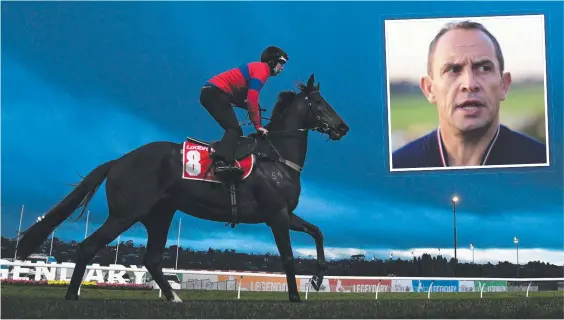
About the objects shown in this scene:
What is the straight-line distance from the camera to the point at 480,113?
12.8m

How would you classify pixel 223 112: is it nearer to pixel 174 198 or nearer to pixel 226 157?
pixel 226 157

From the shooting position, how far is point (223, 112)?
25.6ft

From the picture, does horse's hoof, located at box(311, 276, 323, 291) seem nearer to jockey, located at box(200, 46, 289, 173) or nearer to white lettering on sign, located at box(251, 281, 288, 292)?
jockey, located at box(200, 46, 289, 173)

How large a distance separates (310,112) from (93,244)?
383 cm

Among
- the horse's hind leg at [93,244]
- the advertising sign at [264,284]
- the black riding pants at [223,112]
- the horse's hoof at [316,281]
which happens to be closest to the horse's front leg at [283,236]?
the horse's hoof at [316,281]

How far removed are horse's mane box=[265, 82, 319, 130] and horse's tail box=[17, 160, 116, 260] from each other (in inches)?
102

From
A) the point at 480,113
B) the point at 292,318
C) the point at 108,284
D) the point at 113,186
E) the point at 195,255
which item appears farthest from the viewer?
the point at 195,255

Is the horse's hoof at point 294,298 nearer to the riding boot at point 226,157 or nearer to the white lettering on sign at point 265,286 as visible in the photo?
the riding boot at point 226,157

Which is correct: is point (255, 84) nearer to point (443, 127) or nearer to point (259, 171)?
point (259, 171)

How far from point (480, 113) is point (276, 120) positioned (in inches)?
265

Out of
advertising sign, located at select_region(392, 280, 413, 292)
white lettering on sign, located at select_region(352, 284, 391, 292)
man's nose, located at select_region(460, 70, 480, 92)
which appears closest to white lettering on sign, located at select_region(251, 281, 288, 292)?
white lettering on sign, located at select_region(352, 284, 391, 292)

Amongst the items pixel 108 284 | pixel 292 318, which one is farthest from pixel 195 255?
pixel 292 318

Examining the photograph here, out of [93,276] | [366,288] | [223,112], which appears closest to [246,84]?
[223,112]

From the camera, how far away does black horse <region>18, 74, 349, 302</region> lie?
7312 mm
